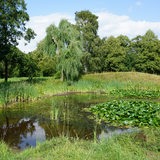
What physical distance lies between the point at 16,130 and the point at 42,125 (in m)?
1.06

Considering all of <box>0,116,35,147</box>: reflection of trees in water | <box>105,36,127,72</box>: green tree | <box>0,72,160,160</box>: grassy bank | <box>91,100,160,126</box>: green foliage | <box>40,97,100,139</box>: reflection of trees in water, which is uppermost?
<box>105,36,127,72</box>: green tree

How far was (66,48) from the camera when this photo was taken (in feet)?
86.6

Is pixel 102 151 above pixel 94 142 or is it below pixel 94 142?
above

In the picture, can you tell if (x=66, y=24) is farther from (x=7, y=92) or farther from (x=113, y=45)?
(x=113, y=45)

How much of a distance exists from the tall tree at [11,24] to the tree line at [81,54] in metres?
0.82

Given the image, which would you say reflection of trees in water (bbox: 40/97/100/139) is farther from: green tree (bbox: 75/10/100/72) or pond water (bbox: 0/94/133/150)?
green tree (bbox: 75/10/100/72)

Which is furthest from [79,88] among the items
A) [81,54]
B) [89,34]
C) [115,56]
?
[115,56]

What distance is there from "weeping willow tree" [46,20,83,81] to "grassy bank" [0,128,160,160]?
58.3 feet

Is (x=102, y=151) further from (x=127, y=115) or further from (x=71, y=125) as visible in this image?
(x=127, y=115)

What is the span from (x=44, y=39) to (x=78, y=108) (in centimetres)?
1420

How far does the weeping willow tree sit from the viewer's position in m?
25.1

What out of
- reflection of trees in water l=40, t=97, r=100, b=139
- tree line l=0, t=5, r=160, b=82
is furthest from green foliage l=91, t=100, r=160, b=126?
tree line l=0, t=5, r=160, b=82

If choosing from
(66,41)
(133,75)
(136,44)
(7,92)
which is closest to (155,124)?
(7,92)

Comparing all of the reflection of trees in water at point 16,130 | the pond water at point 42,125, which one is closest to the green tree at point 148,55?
the pond water at point 42,125
